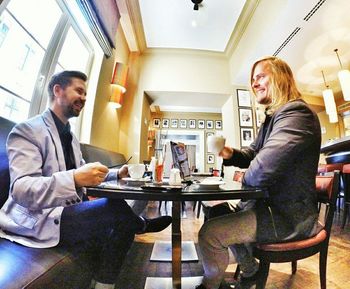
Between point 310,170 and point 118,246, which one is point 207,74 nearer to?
point 310,170

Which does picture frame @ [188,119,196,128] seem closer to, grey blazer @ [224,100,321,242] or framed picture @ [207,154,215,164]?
framed picture @ [207,154,215,164]

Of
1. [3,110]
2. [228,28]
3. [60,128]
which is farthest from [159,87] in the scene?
[60,128]

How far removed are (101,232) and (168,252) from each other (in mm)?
956

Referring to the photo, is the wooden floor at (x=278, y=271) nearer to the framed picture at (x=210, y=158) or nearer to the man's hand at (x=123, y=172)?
the man's hand at (x=123, y=172)

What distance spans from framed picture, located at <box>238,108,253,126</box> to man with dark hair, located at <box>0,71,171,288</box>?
368 cm

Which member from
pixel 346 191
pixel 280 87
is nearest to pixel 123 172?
pixel 280 87

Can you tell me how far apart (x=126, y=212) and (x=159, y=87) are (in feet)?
11.1

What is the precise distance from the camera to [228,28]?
3322 millimetres

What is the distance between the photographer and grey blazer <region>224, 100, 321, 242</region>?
0.72 m

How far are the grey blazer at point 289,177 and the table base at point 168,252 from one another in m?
0.87

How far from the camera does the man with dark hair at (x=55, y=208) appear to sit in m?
0.61

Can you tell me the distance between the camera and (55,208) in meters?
0.70

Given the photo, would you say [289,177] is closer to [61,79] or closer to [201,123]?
[61,79]

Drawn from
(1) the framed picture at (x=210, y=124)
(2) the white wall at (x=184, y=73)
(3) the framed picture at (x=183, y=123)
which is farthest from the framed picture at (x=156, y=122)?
(2) the white wall at (x=184, y=73)
